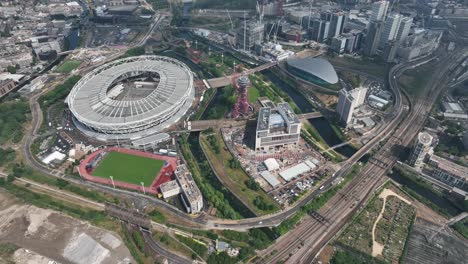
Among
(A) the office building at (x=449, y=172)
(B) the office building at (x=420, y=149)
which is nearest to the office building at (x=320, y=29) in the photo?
(B) the office building at (x=420, y=149)

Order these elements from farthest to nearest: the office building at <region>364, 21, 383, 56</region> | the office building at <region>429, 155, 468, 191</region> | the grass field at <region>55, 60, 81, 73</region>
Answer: the office building at <region>364, 21, 383, 56</region>
the grass field at <region>55, 60, 81, 73</region>
the office building at <region>429, 155, 468, 191</region>

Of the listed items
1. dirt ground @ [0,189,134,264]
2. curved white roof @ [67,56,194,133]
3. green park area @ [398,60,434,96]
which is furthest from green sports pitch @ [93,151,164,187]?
green park area @ [398,60,434,96]

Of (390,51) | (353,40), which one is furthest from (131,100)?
(390,51)

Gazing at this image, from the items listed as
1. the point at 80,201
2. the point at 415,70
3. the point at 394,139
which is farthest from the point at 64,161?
the point at 415,70

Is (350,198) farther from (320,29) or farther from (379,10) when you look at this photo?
(379,10)

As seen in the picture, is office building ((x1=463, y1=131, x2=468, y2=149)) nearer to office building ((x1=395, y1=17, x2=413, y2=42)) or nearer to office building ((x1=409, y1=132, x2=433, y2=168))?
office building ((x1=409, y1=132, x2=433, y2=168))

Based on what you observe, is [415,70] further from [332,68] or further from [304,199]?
[304,199]

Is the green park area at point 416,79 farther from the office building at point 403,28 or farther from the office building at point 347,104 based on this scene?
the office building at point 347,104

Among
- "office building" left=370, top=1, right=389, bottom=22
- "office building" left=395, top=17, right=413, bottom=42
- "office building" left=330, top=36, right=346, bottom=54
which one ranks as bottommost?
"office building" left=330, top=36, right=346, bottom=54
